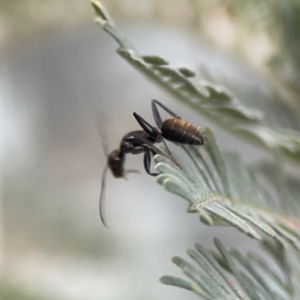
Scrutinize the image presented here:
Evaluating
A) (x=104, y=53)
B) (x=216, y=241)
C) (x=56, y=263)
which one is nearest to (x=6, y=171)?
(x=56, y=263)

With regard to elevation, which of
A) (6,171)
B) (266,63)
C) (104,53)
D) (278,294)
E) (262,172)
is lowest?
(278,294)

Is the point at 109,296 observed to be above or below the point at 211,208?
above

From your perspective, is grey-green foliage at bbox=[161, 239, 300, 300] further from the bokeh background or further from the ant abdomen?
the bokeh background

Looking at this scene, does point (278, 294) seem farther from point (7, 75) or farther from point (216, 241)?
point (7, 75)

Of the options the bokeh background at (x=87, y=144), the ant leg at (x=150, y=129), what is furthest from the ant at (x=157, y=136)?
the bokeh background at (x=87, y=144)

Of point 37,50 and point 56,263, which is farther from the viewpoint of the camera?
point 37,50

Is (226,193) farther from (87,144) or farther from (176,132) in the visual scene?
(87,144)

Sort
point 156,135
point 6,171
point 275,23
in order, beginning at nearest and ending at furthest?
point 156,135, point 275,23, point 6,171

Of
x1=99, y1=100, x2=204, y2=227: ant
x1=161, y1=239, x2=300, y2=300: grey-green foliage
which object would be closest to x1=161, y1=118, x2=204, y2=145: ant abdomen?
x1=99, y1=100, x2=204, y2=227: ant
